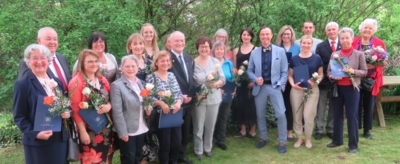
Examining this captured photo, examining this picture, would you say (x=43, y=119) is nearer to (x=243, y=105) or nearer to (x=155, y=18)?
(x=243, y=105)

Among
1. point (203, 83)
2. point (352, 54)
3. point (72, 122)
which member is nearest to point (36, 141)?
point (72, 122)

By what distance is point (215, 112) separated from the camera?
428 centimetres

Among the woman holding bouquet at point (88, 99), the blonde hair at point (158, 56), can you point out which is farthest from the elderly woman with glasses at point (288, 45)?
the woman holding bouquet at point (88, 99)

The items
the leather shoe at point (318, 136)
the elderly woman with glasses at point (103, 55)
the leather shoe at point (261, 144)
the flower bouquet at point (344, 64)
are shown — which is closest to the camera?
the elderly woman with glasses at point (103, 55)

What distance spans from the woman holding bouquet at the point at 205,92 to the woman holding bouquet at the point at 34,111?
2.00m

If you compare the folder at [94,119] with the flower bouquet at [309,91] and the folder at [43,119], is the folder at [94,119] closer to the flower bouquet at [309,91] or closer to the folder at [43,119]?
the folder at [43,119]

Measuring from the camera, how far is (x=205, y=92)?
3.93 meters

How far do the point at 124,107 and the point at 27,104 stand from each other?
100cm

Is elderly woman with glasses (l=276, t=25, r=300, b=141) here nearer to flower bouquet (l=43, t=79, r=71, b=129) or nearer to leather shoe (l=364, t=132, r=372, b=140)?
leather shoe (l=364, t=132, r=372, b=140)

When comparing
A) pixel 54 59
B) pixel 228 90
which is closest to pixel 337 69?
pixel 228 90

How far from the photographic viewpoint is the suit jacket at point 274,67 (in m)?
4.47

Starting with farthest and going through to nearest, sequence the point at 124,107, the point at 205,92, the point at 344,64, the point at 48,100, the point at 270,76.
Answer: the point at 270,76 → the point at 344,64 → the point at 205,92 → the point at 124,107 → the point at 48,100

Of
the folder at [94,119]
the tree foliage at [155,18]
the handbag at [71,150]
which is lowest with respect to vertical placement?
the handbag at [71,150]

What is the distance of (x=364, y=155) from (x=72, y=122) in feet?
14.5
